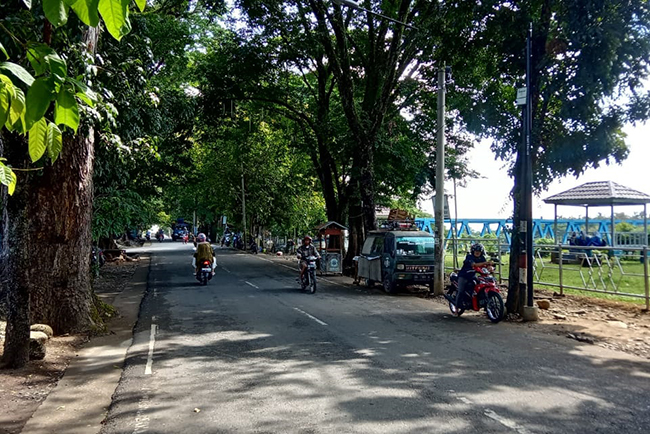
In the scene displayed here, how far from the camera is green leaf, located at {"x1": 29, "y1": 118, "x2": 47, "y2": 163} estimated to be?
86.4 inches

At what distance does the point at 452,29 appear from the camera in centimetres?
1328

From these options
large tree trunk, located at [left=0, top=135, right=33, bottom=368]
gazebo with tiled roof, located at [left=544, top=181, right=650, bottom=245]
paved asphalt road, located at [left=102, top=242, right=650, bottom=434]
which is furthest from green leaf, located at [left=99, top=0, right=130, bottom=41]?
gazebo with tiled roof, located at [left=544, top=181, right=650, bottom=245]

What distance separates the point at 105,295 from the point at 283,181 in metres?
30.1

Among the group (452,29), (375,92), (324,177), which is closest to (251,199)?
(324,177)

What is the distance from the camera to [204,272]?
1848 centimetres

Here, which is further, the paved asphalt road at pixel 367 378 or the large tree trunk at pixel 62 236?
the large tree trunk at pixel 62 236

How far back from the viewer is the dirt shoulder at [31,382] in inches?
223

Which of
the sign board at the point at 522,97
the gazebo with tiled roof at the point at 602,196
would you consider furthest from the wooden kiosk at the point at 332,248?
the sign board at the point at 522,97

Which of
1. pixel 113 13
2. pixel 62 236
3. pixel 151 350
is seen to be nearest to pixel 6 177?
pixel 113 13

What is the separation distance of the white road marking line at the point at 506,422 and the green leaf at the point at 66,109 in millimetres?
4493

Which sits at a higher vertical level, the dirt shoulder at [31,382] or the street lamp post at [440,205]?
the street lamp post at [440,205]

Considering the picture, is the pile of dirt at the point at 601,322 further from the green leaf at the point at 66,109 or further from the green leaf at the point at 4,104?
the green leaf at the point at 4,104

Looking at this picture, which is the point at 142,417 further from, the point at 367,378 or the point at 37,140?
the point at 37,140

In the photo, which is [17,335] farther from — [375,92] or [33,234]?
[375,92]
